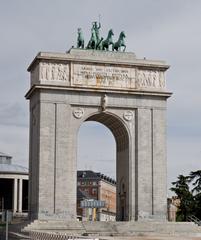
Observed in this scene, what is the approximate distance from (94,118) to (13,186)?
4175 cm

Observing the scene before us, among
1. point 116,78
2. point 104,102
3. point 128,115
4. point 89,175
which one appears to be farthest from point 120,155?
point 89,175

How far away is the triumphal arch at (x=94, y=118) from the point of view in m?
52.1

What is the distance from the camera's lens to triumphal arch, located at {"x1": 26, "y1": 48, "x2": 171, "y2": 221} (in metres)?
52.1

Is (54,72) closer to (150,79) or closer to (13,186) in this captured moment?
(150,79)

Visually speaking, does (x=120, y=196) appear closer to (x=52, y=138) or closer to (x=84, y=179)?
(x=52, y=138)

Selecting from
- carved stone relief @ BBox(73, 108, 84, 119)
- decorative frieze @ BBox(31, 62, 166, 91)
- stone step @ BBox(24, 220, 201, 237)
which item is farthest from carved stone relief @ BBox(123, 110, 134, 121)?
stone step @ BBox(24, 220, 201, 237)

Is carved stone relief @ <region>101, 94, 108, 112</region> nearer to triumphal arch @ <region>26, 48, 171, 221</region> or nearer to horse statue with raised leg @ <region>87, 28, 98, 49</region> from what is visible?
triumphal arch @ <region>26, 48, 171, 221</region>

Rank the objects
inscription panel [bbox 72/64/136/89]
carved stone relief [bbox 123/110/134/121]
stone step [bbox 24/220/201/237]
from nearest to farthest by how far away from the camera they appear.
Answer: stone step [bbox 24/220/201/237] → inscription panel [bbox 72/64/136/89] → carved stone relief [bbox 123/110/134/121]

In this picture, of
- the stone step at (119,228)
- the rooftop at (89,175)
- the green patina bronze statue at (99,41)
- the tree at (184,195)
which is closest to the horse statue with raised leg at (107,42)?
the green patina bronze statue at (99,41)

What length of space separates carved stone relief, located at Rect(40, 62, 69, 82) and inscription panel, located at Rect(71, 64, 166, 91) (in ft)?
2.08

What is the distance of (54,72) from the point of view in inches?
2084

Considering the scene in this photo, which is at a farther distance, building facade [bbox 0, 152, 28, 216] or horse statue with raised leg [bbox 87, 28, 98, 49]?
building facade [bbox 0, 152, 28, 216]

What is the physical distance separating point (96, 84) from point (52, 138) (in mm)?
5627

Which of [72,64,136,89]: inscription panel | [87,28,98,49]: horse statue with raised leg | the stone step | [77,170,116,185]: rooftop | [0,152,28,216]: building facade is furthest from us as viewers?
[77,170,116,185]: rooftop
